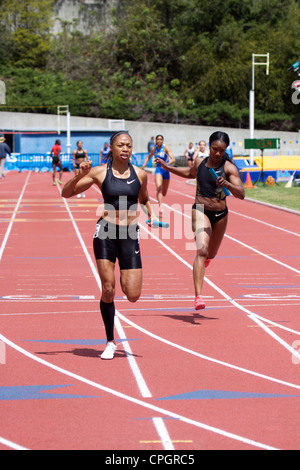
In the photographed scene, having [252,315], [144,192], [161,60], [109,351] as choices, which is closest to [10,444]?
[109,351]

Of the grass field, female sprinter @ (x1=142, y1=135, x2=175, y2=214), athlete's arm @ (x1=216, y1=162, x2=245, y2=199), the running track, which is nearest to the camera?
the running track

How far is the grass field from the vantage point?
23172 millimetres

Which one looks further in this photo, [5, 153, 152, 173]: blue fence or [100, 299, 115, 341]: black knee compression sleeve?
[5, 153, 152, 173]: blue fence

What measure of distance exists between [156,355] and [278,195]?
19.4m

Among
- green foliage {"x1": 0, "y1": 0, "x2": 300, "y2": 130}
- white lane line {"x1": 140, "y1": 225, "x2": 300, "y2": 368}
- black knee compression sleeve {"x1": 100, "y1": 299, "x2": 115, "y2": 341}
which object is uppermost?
green foliage {"x1": 0, "y1": 0, "x2": 300, "y2": 130}

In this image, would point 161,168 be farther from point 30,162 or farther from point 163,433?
point 30,162

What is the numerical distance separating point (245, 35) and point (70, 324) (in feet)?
177

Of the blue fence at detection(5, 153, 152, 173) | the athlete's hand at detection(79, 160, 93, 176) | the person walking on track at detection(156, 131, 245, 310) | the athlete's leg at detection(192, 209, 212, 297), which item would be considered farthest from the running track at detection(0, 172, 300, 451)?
the blue fence at detection(5, 153, 152, 173)

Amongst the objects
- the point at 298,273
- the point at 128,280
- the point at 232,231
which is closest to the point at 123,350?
the point at 128,280

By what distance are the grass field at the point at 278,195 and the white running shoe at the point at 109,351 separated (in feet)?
49.9

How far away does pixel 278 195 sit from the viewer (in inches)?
1023

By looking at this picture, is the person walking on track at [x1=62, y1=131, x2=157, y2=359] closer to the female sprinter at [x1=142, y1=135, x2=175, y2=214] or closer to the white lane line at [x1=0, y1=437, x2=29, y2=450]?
the white lane line at [x1=0, y1=437, x2=29, y2=450]

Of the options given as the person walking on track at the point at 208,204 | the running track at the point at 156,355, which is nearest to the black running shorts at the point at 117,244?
the running track at the point at 156,355

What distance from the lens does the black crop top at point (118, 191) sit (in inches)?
276
